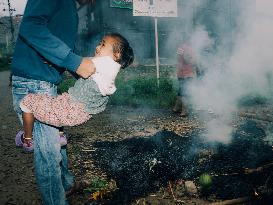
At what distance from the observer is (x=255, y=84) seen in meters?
10.7

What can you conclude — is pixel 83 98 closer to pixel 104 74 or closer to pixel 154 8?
pixel 104 74

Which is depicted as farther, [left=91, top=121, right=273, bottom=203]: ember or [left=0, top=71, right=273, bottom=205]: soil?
[left=91, top=121, right=273, bottom=203]: ember

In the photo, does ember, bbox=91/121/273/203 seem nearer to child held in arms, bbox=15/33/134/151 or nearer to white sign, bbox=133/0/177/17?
child held in arms, bbox=15/33/134/151

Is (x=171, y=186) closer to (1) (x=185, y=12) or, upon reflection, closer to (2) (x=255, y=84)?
(2) (x=255, y=84)

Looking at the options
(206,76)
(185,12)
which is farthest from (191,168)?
(185,12)

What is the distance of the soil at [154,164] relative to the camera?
4.11m

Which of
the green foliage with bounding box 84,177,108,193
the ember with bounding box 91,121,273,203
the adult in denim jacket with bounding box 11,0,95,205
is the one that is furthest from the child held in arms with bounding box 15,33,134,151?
the ember with bounding box 91,121,273,203

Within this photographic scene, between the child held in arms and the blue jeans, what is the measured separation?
0.31 feet

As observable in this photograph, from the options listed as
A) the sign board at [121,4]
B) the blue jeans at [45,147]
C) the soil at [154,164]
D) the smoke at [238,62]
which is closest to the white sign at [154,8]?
the smoke at [238,62]

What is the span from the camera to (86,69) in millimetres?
2715

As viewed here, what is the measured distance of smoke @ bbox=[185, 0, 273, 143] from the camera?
32.1ft

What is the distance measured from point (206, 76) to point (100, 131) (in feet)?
17.4

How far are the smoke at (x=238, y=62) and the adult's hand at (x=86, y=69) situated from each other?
656cm

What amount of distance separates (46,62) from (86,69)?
1.40 ft
